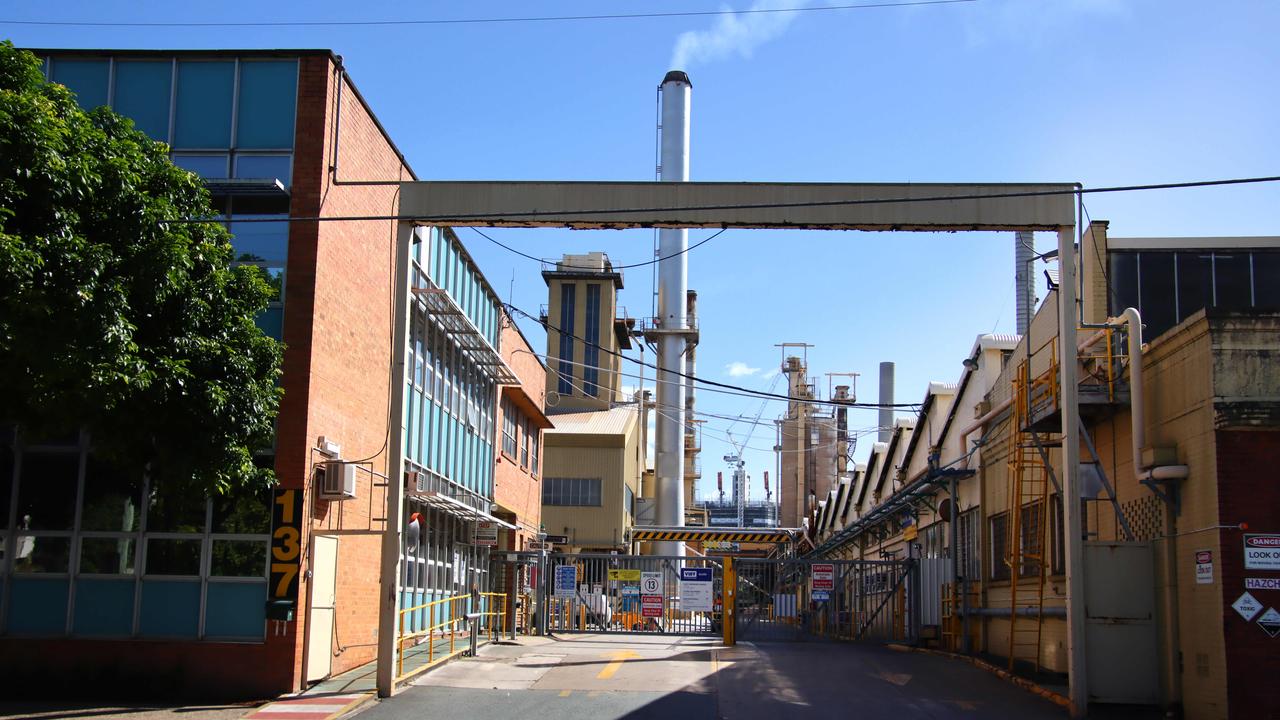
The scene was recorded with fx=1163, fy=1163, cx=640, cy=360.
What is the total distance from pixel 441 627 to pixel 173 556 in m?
6.26

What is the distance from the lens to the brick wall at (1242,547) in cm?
1302

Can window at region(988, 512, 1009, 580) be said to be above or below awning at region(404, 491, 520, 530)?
below

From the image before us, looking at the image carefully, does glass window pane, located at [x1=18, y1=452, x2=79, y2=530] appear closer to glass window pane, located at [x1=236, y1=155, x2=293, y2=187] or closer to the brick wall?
glass window pane, located at [x1=236, y1=155, x2=293, y2=187]

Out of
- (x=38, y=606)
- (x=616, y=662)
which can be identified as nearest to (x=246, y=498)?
(x=38, y=606)

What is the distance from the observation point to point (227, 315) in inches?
566

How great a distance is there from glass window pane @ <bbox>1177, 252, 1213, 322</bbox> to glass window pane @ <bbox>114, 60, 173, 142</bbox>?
18.2m

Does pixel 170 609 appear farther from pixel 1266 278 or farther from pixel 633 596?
pixel 1266 278

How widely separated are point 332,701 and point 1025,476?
12287 mm

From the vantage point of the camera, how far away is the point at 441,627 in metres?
21.2

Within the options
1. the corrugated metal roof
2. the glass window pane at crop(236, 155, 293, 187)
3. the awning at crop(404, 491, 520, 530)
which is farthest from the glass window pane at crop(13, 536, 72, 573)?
the corrugated metal roof

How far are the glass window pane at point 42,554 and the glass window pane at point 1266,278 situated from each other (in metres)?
21.3

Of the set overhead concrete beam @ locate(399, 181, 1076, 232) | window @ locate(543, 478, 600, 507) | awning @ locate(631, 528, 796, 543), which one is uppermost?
overhead concrete beam @ locate(399, 181, 1076, 232)

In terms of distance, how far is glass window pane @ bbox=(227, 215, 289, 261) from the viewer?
16.7 meters

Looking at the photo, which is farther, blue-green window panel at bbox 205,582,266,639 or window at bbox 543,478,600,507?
window at bbox 543,478,600,507
